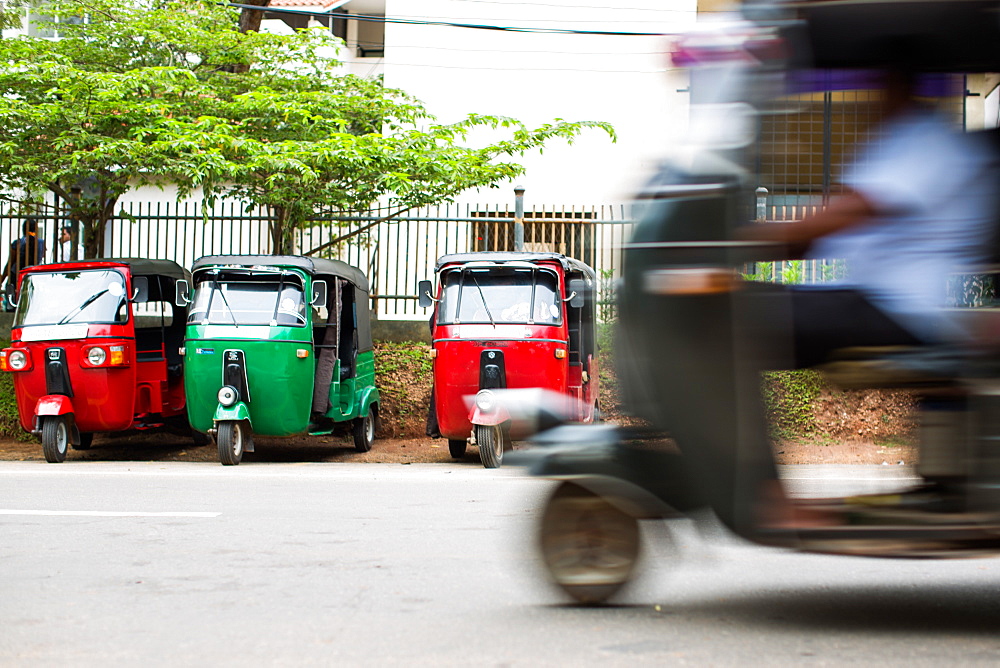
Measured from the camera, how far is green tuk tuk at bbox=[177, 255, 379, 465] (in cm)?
1198

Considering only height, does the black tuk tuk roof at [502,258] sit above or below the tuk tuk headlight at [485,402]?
above

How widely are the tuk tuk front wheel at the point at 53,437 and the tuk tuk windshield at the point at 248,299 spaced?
6.12 feet

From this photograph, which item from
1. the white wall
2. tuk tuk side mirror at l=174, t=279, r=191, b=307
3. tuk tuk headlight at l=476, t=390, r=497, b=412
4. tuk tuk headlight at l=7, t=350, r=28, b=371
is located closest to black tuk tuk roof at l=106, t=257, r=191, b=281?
tuk tuk side mirror at l=174, t=279, r=191, b=307

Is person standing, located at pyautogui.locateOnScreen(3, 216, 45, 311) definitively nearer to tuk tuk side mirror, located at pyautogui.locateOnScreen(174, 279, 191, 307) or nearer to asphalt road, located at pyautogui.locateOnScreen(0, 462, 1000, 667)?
tuk tuk side mirror, located at pyautogui.locateOnScreen(174, 279, 191, 307)

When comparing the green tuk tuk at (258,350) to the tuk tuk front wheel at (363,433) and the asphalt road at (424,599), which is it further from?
the asphalt road at (424,599)

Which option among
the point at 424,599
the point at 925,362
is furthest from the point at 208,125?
the point at 925,362

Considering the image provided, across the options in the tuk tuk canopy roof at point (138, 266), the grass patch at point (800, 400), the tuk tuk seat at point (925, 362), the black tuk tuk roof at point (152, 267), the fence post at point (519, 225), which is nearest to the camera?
the tuk tuk seat at point (925, 362)

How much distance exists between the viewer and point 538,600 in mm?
4613

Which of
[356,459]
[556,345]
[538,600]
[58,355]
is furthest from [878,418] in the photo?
[538,600]

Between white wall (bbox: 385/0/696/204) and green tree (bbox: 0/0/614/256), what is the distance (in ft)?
14.8

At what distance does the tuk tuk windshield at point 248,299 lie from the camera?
40.0 feet

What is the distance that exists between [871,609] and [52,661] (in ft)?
10.1

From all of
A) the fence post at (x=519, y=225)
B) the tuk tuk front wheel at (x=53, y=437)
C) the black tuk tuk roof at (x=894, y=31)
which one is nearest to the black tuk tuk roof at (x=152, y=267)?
the tuk tuk front wheel at (x=53, y=437)

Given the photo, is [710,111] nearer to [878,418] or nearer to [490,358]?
[490,358]
